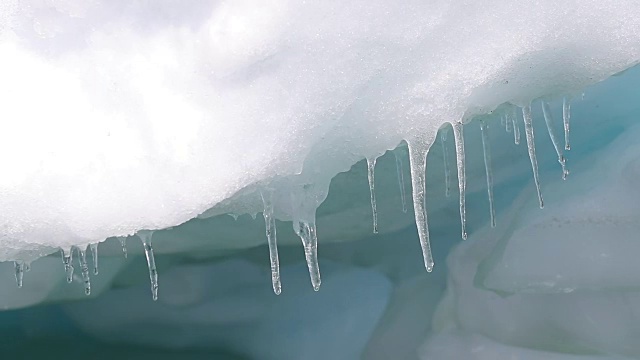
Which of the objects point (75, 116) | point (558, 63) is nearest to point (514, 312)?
point (558, 63)

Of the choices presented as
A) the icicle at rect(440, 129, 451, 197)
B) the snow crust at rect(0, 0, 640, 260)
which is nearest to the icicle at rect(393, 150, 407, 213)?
the icicle at rect(440, 129, 451, 197)

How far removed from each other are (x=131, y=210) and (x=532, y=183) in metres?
1.02

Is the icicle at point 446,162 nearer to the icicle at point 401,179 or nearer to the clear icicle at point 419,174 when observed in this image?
the icicle at point 401,179

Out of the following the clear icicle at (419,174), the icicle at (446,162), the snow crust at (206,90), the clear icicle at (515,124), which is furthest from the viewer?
the icicle at (446,162)

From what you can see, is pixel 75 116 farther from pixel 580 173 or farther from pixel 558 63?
pixel 580 173

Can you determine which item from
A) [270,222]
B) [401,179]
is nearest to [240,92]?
[270,222]

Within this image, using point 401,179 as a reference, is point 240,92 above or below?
above

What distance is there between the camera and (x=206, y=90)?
1.08m

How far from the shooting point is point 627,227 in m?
1.57

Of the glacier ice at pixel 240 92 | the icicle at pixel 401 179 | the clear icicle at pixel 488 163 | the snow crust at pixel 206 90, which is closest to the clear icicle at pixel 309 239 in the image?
the glacier ice at pixel 240 92

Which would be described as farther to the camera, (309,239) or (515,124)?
(515,124)

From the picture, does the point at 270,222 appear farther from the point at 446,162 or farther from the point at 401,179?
the point at 446,162

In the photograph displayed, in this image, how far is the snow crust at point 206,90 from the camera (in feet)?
3.50

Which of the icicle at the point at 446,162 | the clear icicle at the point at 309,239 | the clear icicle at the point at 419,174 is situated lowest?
the clear icicle at the point at 309,239
